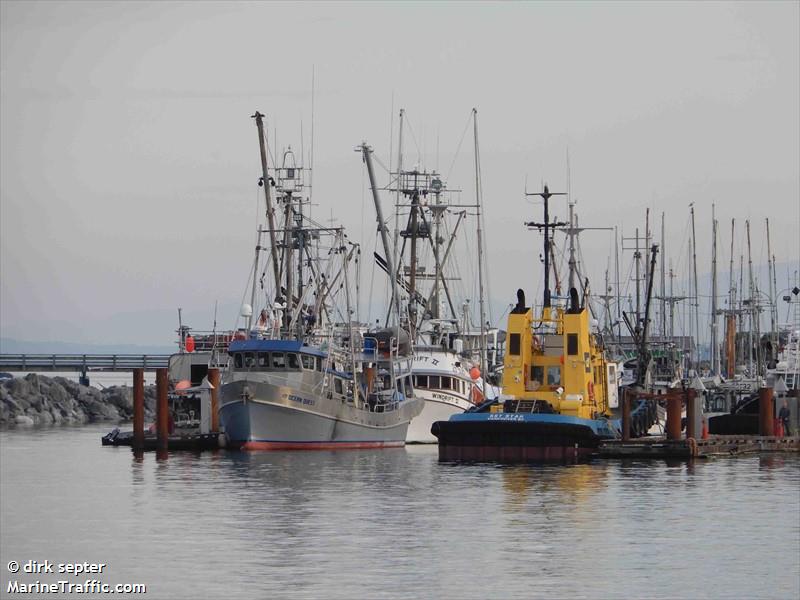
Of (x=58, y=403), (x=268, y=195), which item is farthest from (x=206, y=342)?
(x=58, y=403)

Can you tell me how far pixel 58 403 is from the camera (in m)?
124

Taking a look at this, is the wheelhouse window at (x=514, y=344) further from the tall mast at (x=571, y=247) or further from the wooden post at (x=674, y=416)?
the tall mast at (x=571, y=247)

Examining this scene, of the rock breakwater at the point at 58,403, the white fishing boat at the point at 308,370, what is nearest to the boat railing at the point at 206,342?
the white fishing boat at the point at 308,370

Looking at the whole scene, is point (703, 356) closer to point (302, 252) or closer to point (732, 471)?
point (302, 252)

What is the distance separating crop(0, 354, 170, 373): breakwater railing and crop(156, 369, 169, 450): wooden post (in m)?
57.3

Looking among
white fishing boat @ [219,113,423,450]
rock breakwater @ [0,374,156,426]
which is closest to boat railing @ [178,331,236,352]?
white fishing boat @ [219,113,423,450]

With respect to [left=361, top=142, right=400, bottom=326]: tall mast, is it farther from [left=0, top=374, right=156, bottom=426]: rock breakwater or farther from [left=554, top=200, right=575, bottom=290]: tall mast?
[left=0, top=374, right=156, bottom=426]: rock breakwater

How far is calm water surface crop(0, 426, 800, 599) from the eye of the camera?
35562mm

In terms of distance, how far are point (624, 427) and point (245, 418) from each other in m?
15.1

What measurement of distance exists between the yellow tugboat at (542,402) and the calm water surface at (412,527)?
1402 mm

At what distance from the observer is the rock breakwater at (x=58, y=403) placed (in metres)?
119

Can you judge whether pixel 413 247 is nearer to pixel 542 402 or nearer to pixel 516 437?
pixel 542 402

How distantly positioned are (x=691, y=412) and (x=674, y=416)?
3.53ft

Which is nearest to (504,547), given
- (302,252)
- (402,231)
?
(302,252)
